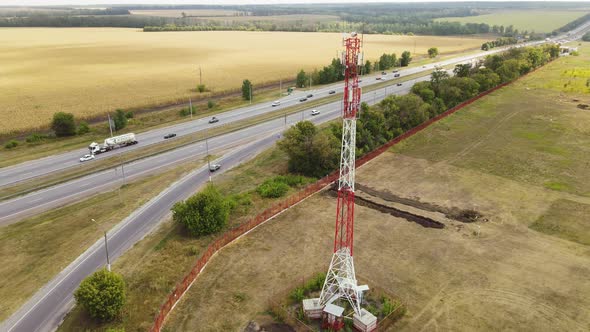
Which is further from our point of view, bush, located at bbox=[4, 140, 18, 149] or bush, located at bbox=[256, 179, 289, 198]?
bush, located at bbox=[4, 140, 18, 149]

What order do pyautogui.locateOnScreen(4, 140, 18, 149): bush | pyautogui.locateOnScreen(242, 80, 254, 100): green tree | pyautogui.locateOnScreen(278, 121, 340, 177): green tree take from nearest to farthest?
1. pyautogui.locateOnScreen(278, 121, 340, 177): green tree
2. pyautogui.locateOnScreen(4, 140, 18, 149): bush
3. pyautogui.locateOnScreen(242, 80, 254, 100): green tree

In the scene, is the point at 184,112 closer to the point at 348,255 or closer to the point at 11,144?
the point at 11,144

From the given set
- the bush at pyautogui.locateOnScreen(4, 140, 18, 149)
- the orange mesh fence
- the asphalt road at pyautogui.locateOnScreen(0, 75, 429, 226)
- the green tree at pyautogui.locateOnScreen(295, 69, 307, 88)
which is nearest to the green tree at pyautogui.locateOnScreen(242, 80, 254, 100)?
the asphalt road at pyautogui.locateOnScreen(0, 75, 429, 226)

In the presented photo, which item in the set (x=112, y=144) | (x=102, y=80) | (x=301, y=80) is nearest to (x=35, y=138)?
(x=112, y=144)

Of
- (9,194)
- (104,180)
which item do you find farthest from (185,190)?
(9,194)

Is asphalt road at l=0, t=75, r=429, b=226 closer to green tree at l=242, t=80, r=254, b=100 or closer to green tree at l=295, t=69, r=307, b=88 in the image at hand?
green tree at l=242, t=80, r=254, b=100

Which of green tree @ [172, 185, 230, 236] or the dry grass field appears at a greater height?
green tree @ [172, 185, 230, 236]

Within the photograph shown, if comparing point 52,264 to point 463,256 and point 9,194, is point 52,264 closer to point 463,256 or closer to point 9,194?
point 9,194
